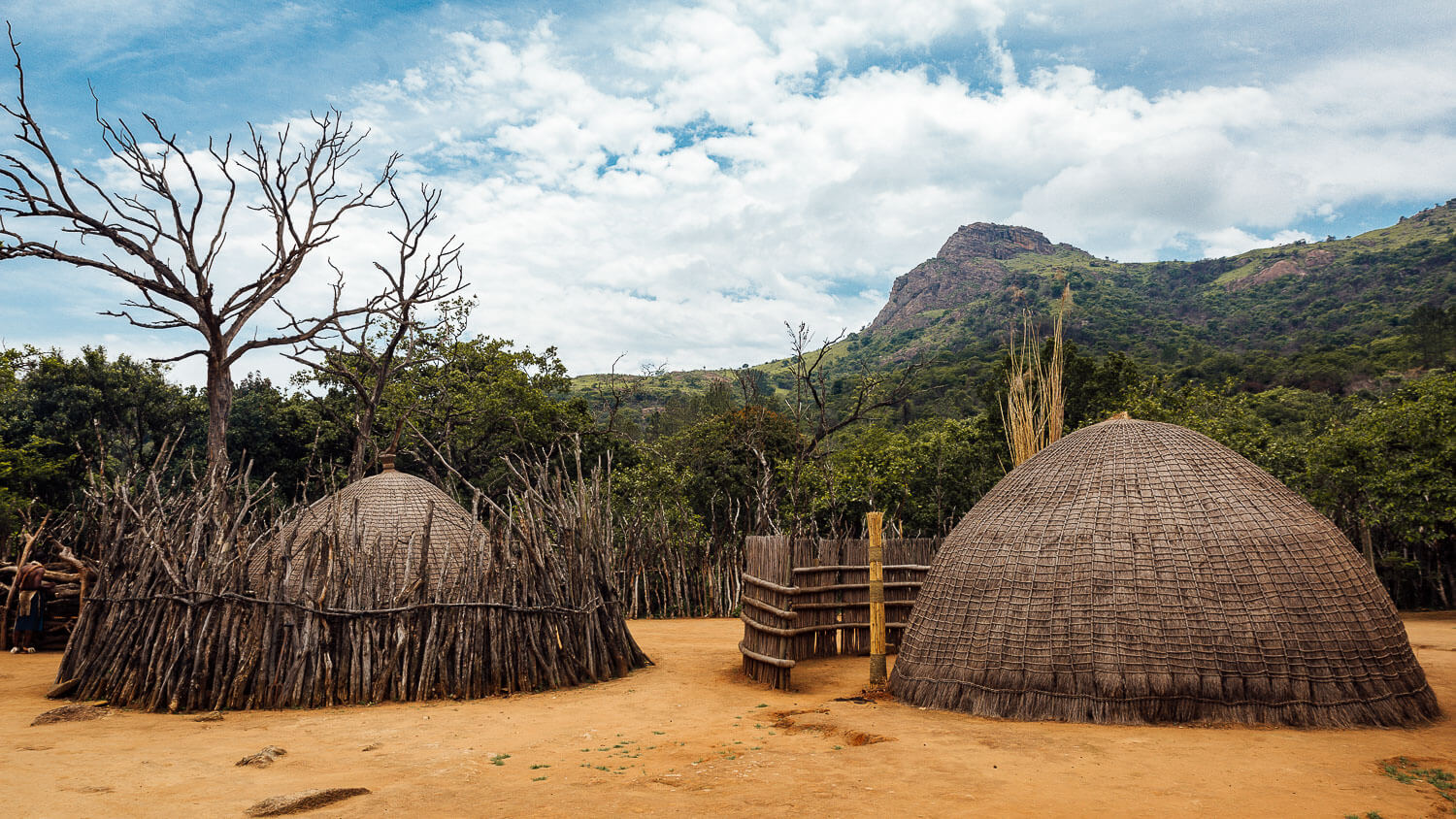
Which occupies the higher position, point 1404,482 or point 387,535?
point 1404,482

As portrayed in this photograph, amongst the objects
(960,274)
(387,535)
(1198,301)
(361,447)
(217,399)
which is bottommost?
(387,535)

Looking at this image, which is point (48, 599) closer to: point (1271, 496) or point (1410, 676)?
point (1271, 496)

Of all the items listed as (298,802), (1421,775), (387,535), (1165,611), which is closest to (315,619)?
(387,535)

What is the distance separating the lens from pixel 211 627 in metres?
8.32

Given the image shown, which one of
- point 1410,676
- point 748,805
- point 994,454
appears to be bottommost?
point 748,805

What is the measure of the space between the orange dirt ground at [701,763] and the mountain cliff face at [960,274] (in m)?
85.4

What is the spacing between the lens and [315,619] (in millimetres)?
8461

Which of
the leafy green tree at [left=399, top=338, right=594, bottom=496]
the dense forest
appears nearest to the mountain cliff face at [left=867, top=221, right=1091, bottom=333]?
the dense forest

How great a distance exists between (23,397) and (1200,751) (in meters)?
28.4

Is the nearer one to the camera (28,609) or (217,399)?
(28,609)

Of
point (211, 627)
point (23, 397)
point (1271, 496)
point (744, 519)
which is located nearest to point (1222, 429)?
point (744, 519)

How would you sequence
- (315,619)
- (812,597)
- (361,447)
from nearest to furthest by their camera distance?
(315,619) → (812,597) → (361,447)

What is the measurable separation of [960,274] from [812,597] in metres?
103

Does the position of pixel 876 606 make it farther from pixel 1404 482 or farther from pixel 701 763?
pixel 1404 482
